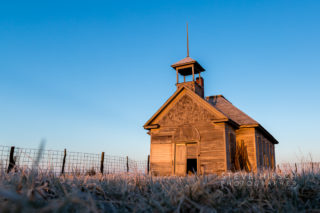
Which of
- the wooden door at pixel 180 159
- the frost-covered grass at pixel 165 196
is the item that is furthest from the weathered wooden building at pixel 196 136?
the frost-covered grass at pixel 165 196

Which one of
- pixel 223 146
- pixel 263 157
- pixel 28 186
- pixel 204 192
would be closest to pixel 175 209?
pixel 204 192

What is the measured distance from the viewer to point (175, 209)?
99.8 inches

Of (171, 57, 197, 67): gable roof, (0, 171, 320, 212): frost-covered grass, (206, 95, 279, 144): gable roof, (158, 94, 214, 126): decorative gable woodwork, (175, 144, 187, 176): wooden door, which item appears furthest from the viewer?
(171, 57, 197, 67): gable roof

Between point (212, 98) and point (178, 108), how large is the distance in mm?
5919

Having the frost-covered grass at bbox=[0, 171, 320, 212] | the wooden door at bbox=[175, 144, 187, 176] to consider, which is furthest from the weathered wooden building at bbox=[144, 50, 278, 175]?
the frost-covered grass at bbox=[0, 171, 320, 212]

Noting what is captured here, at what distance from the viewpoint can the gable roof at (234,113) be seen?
16.9 meters

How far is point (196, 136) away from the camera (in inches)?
622

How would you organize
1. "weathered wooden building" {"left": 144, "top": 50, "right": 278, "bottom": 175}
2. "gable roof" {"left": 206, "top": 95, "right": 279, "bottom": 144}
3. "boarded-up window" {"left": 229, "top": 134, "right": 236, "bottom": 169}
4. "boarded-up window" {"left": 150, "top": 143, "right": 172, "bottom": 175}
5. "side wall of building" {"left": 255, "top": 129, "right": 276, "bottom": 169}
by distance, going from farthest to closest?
"side wall of building" {"left": 255, "top": 129, "right": 276, "bottom": 169}
"gable roof" {"left": 206, "top": 95, "right": 279, "bottom": 144}
"boarded-up window" {"left": 150, "top": 143, "right": 172, "bottom": 175}
"boarded-up window" {"left": 229, "top": 134, "right": 236, "bottom": 169}
"weathered wooden building" {"left": 144, "top": 50, "right": 278, "bottom": 175}

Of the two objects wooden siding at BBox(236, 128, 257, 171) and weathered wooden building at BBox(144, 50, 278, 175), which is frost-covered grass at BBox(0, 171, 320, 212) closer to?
weathered wooden building at BBox(144, 50, 278, 175)

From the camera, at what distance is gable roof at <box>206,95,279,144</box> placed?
1695 cm

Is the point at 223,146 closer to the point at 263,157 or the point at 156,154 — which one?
the point at 156,154

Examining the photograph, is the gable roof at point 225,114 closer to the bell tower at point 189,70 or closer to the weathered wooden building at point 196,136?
the weathered wooden building at point 196,136

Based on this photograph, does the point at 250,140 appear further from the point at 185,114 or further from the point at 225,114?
the point at 185,114

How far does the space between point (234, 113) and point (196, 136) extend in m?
4.47
